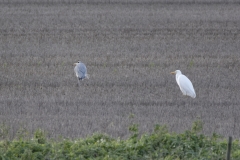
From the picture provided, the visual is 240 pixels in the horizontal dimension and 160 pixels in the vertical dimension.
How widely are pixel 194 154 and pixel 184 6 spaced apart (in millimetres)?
19426

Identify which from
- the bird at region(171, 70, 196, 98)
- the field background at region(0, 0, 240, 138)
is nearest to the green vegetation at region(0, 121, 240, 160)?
the field background at region(0, 0, 240, 138)

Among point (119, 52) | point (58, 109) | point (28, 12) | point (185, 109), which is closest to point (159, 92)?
point (185, 109)

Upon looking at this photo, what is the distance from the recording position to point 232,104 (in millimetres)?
12289

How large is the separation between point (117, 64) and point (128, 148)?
860 cm

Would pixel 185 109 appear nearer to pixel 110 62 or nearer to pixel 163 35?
pixel 110 62

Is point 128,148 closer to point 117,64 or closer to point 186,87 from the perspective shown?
point 186,87

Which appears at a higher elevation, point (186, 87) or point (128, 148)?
point (186, 87)

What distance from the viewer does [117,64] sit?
642 inches

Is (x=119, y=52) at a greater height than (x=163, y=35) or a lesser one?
lesser

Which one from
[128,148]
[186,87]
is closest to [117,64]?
[186,87]

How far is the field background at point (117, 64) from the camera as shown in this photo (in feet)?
36.3

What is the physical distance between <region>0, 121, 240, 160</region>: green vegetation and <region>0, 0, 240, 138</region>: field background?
1.82 metres

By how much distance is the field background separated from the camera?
11.1 meters

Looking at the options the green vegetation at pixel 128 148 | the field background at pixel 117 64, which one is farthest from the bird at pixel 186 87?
the green vegetation at pixel 128 148
